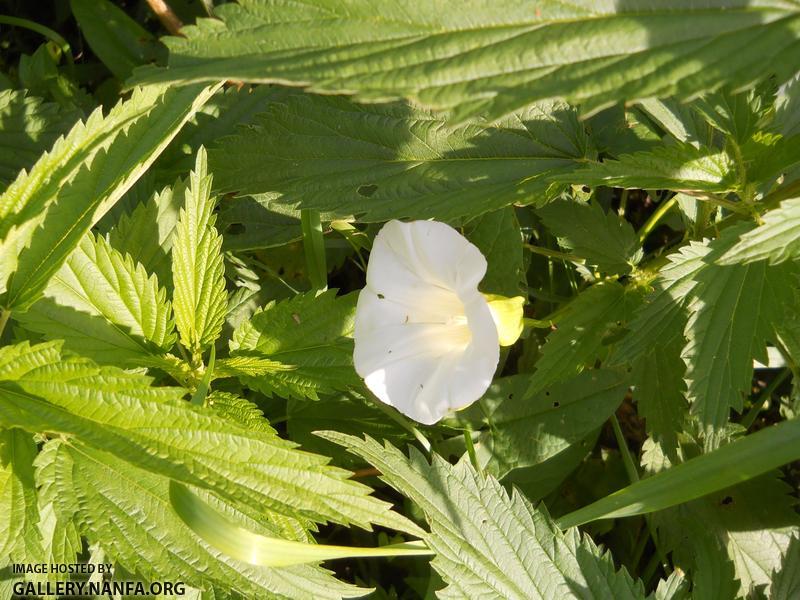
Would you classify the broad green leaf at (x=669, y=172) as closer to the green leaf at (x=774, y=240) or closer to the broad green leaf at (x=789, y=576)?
the green leaf at (x=774, y=240)

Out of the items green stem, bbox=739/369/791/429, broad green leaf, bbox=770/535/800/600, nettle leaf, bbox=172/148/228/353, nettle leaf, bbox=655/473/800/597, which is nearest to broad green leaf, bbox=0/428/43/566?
nettle leaf, bbox=172/148/228/353

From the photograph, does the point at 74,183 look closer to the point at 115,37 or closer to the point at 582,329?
the point at 582,329

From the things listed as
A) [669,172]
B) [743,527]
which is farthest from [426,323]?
[743,527]

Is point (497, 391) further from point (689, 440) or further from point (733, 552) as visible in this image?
point (733, 552)

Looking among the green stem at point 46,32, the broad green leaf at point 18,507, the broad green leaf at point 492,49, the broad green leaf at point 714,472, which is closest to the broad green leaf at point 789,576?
the broad green leaf at point 714,472

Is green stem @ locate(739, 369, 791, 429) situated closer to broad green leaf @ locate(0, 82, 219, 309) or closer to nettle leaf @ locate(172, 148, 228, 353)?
nettle leaf @ locate(172, 148, 228, 353)
